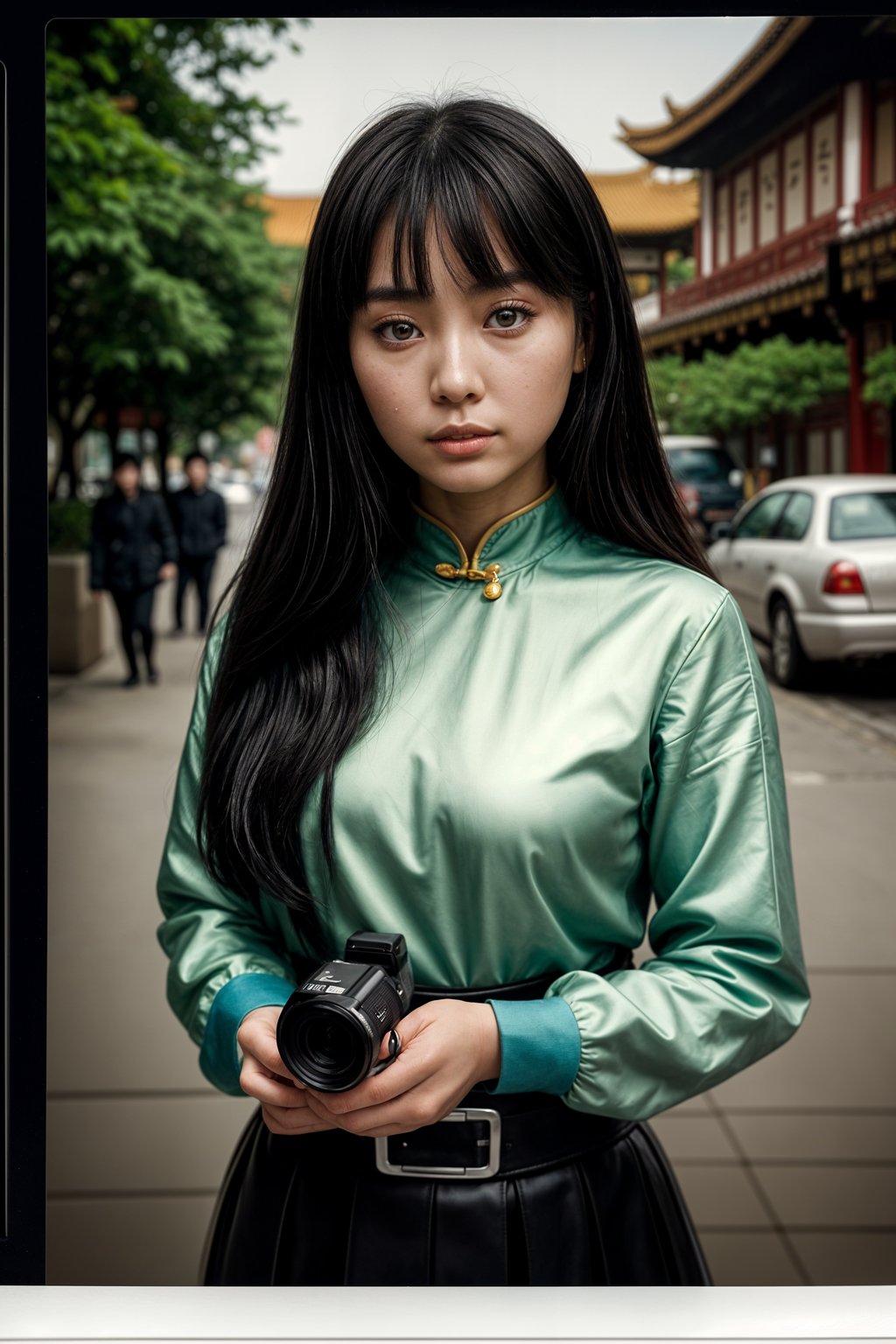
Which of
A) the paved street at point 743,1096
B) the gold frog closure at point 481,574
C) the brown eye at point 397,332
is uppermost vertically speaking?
the brown eye at point 397,332

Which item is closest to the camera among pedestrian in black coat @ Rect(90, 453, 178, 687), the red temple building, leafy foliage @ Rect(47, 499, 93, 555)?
the red temple building

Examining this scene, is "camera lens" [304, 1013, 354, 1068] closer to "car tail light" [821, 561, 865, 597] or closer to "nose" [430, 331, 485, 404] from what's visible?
"nose" [430, 331, 485, 404]

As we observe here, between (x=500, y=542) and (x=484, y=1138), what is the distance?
51cm

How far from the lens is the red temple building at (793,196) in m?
2.28

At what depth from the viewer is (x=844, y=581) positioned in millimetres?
2938

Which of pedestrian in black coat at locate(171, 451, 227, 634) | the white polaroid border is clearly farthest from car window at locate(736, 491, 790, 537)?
pedestrian in black coat at locate(171, 451, 227, 634)

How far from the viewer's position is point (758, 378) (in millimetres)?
2822

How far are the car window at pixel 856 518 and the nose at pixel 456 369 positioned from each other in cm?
208

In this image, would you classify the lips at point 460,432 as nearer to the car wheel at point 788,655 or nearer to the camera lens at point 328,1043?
the camera lens at point 328,1043

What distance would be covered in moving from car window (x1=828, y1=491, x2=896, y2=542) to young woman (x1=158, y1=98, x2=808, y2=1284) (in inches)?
74.8

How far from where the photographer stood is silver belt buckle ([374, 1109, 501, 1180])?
3.83ft

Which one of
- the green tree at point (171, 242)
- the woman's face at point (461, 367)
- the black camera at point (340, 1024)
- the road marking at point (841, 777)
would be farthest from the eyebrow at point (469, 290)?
the green tree at point (171, 242)

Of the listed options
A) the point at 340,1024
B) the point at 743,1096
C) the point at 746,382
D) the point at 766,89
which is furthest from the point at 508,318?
the point at 743,1096

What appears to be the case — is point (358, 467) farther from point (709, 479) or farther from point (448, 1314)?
point (709, 479)
